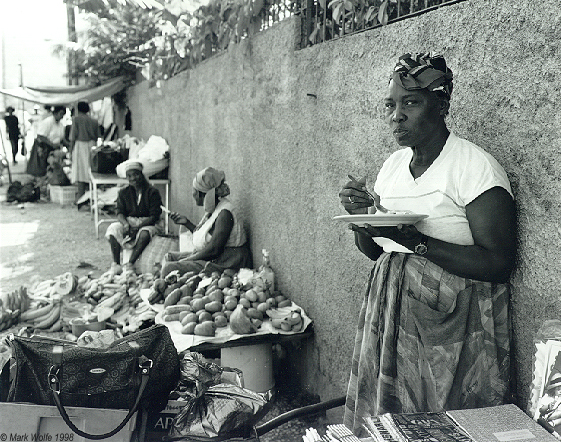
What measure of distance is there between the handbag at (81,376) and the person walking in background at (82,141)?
11.5 meters

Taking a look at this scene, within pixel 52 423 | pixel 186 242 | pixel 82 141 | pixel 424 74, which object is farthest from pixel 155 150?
pixel 424 74

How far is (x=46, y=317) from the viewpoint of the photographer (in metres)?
5.74

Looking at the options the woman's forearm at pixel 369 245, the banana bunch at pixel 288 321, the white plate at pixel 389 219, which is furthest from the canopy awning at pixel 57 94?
the white plate at pixel 389 219

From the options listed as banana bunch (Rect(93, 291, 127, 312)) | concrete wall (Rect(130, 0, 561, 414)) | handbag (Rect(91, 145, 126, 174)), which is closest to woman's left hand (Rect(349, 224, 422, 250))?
concrete wall (Rect(130, 0, 561, 414))

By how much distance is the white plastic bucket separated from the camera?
4246 mm

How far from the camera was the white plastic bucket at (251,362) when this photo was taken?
13.9 feet

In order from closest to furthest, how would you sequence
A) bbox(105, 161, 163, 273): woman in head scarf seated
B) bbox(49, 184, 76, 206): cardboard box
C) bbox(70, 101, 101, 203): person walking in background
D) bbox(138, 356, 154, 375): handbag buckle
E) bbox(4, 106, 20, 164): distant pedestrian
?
bbox(138, 356, 154, 375): handbag buckle, bbox(105, 161, 163, 273): woman in head scarf seated, bbox(70, 101, 101, 203): person walking in background, bbox(49, 184, 76, 206): cardboard box, bbox(4, 106, 20, 164): distant pedestrian

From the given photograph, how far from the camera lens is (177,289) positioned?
16.3 ft

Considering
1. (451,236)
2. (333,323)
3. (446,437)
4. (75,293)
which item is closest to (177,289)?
(333,323)

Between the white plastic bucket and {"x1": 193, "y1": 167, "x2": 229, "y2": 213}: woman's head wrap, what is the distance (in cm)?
173

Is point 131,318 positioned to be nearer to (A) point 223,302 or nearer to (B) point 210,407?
(A) point 223,302

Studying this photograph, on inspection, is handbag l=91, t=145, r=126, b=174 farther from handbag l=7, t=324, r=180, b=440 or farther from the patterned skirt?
the patterned skirt

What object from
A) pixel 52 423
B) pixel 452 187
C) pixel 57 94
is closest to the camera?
pixel 452 187

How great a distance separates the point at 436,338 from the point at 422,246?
1.32 feet
